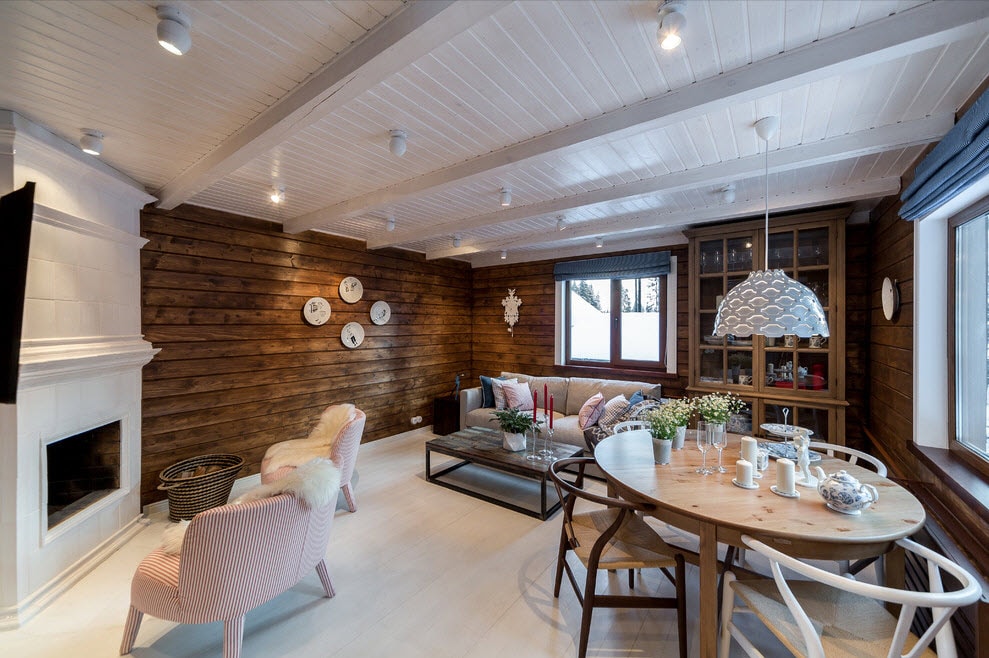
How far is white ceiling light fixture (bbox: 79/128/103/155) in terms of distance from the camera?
2002 mm

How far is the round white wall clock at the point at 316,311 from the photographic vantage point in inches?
155

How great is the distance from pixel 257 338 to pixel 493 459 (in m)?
2.38

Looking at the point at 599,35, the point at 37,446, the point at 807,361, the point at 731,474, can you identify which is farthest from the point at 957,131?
the point at 37,446

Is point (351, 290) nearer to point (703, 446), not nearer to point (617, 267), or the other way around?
point (617, 267)

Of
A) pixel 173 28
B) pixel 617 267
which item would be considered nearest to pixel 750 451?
pixel 173 28

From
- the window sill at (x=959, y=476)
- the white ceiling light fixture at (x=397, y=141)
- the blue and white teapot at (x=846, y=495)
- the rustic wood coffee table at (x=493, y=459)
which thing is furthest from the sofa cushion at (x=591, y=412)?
the white ceiling light fixture at (x=397, y=141)

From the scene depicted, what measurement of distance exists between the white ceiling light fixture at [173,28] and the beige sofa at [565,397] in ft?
11.8

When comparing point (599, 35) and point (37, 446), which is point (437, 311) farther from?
point (599, 35)

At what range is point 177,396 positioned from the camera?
311 centimetres

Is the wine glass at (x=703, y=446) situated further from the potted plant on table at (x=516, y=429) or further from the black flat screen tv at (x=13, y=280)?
the black flat screen tv at (x=13, y=280)

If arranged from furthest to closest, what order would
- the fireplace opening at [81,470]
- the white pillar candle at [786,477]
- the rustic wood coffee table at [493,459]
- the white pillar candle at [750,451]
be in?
the rustic wood coffee table at [493,459]
the fireplace opening at [81,470]
the white pillar candle at [750,451]
the white pillar candle at [786,477]


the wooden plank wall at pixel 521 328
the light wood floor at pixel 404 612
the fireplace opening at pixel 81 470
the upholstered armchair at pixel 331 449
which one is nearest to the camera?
the light wood floor at pixel 404 612

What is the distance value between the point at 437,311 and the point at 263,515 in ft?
12.9

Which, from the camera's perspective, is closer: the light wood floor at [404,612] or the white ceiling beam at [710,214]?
the light wood floor at [404,612]
